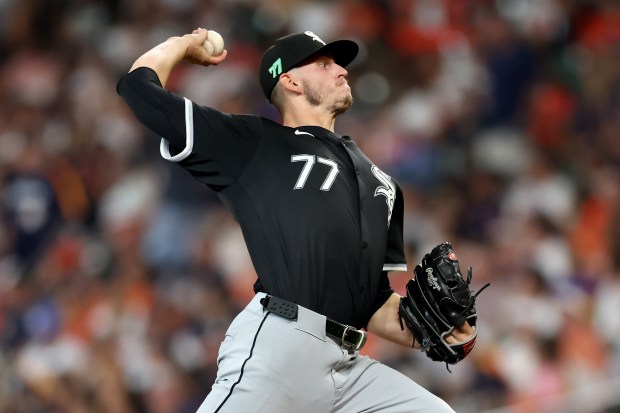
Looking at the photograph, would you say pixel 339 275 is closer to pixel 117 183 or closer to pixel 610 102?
pixel 117 183

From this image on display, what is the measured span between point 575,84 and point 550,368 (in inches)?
85.6

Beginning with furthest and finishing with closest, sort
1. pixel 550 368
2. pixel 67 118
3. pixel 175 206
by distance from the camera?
pixel 67 118, pixel 175 206, pixel 550 368

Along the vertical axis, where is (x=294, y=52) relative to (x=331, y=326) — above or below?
above

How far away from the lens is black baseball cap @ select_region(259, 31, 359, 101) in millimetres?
3381

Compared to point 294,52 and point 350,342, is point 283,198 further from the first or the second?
point 294,52

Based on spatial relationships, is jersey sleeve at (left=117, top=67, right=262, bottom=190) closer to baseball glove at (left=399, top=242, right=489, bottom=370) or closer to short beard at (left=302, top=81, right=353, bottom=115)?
short beard at (left=302, top=81, right=353, bottom=115)

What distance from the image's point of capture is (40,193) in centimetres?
614

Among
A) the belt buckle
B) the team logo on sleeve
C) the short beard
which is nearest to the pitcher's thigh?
the belt buckle

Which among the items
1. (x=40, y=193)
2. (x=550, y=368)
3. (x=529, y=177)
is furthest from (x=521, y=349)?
(x=40, y=193)

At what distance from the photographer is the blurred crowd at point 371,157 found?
5.49 meters

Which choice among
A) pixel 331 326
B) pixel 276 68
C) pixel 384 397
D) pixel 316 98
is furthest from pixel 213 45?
pixel 384 397

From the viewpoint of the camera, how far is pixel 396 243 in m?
3.38

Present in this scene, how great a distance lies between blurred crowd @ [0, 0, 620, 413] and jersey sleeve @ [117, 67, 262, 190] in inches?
97.7

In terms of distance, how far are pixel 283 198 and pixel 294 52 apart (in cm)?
63
